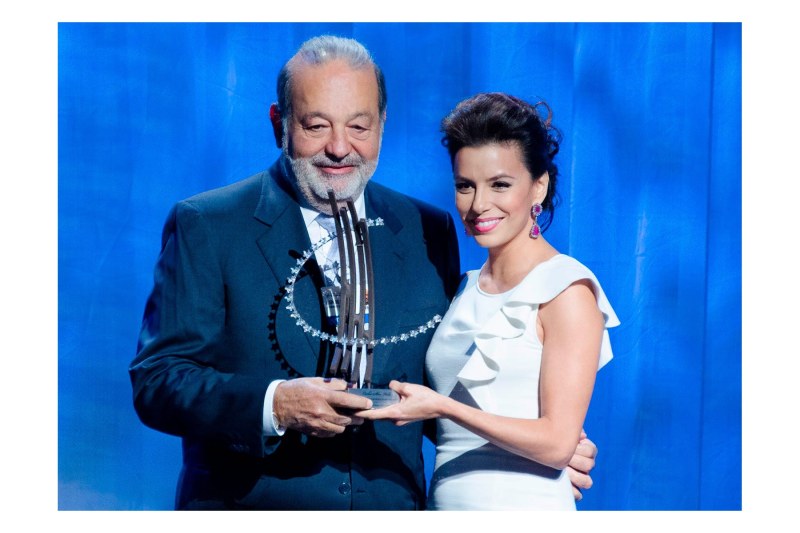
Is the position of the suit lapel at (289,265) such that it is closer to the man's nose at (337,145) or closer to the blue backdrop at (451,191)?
the man's nose at (337,145)

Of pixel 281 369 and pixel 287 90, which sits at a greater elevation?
pixel 287 90

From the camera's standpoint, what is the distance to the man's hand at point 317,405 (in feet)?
8.56

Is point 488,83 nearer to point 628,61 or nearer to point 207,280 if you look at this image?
point 628,61

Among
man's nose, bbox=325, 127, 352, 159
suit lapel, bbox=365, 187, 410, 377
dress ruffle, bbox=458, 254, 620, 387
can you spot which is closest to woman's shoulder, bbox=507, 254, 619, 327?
dress ruffle, bbox=458, 254, 620, 387

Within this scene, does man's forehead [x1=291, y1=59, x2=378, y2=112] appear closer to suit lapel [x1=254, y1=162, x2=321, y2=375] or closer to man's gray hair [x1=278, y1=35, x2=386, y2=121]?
man's gray hair [x1=278, y1=35, x2=386, y2=121]

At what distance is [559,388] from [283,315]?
2.54 feet

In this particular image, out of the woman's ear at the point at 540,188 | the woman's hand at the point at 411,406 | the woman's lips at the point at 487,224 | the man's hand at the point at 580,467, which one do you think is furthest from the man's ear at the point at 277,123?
the man's hand at the point at 580,467

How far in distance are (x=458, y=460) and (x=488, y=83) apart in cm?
126

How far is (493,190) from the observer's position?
9.33 feet

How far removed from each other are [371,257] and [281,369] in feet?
1.30

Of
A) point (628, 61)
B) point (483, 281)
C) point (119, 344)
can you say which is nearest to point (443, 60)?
point (628, 61)

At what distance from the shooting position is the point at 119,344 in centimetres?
338

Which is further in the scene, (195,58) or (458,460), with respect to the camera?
(195,58)

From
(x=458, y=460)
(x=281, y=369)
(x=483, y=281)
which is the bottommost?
(x=458, y=460)
